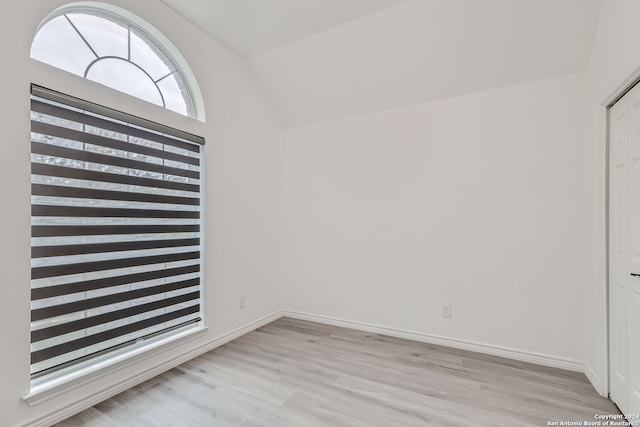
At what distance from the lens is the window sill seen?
1.70 metres

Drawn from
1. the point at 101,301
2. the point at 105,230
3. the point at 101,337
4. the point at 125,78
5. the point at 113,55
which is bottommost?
the point at 101,337

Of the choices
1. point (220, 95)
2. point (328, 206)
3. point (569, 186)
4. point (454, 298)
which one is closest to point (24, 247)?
point (220, 95)

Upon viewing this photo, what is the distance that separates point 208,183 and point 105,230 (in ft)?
3.15

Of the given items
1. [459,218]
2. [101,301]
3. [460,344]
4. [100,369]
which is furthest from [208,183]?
[460,344]

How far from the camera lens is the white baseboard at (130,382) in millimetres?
1740

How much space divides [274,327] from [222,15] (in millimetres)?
3216

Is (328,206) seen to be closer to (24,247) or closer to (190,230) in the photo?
(190,230)

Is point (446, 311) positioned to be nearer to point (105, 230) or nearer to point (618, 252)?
point (618, 252)

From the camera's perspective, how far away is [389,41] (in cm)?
265

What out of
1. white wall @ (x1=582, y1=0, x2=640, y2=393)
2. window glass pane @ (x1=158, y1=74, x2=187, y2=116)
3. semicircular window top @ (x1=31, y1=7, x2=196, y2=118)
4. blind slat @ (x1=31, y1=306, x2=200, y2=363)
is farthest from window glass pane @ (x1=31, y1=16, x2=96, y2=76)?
white wall @ (x1=582, y1=0, x2=640, y2=393)

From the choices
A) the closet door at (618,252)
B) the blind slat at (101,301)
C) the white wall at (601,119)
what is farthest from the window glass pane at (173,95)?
the closet door at (618,252)

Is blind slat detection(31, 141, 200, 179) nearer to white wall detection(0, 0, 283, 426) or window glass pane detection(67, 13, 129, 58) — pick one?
white wall detection(0, 0, 283, 426)

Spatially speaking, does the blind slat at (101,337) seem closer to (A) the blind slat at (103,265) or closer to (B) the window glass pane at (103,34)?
(A) the blind slat at (103,265)

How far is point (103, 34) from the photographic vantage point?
2125mm
